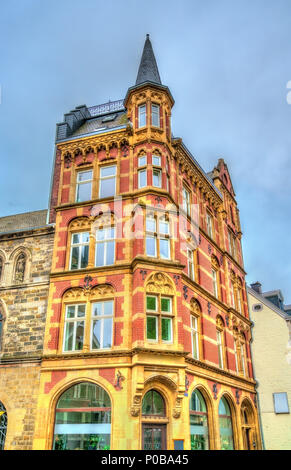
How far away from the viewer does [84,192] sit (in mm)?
22203

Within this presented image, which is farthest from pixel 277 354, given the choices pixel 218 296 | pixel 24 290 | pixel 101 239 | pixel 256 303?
pixel 24 290

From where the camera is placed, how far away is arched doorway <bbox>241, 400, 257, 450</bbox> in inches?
963

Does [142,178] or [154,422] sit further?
[142,178]

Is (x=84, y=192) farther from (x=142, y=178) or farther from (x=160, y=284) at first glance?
(x=160, y=284)

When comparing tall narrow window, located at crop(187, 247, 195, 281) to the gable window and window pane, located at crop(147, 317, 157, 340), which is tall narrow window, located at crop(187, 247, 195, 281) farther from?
the gable window

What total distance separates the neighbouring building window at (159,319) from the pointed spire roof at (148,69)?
39.1 ft

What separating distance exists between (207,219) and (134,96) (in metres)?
8.85

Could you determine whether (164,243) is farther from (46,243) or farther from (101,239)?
(46,243)

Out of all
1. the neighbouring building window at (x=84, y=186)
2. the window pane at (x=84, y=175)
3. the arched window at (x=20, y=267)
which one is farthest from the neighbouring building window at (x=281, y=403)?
the window pane at (x=84, y=175)

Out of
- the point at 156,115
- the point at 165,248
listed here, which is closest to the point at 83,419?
the point at 165,248

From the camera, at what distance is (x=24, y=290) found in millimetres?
20859

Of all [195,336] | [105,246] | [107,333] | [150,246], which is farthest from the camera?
[195,336]

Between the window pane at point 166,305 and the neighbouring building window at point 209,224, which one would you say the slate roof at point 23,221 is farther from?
the neighbouring building window at point 209,224

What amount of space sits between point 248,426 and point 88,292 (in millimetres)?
13765
